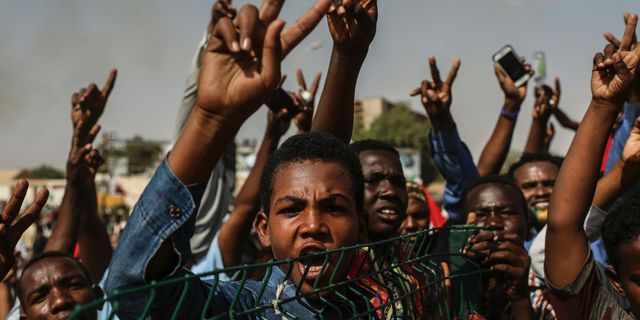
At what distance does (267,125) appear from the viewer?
3498 mm

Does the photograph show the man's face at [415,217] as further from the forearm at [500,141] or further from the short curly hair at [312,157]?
the short curly hair at [312,157]

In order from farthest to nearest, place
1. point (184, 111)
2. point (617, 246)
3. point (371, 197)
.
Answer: point (184, 111)
point (371, 197)
point (617, 246)

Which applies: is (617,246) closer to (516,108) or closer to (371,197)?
(371,197)

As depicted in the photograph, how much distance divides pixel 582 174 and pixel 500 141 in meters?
2.38

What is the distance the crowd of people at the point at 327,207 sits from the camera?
1202 millimetres

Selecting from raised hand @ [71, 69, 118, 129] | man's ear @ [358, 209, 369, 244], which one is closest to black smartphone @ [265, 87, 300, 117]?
raised hand @ [71, 69, 118, 129]

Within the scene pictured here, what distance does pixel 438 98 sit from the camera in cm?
358

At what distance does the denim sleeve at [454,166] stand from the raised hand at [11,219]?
2704 millimetres

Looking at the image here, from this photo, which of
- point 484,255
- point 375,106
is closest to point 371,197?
point 484,255

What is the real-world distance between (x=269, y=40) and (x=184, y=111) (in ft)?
9.77

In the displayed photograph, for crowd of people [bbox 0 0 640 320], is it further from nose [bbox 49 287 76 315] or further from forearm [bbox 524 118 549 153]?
forearm [bbox 524 118 549 153]

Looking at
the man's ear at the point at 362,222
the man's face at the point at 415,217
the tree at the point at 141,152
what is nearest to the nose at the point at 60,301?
the man's ear at the point at 362,222

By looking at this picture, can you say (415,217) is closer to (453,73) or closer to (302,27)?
(453,73)

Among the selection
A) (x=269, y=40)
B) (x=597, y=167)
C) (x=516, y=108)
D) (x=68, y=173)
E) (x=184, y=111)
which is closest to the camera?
(x=269, y=40)
